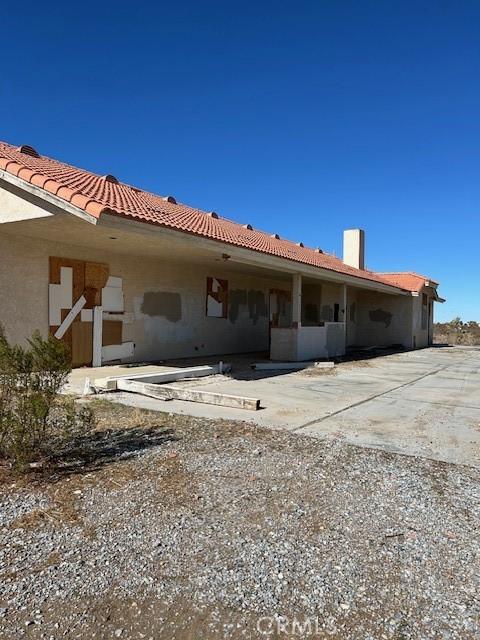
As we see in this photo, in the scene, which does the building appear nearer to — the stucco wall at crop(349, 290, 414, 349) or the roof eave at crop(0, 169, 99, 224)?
the roof eave at crop(0, 169, 99, 224)

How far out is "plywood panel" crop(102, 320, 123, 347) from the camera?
13.0 meters

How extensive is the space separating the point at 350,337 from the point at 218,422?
21.3m

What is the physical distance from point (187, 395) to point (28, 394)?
385cm

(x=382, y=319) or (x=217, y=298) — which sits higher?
(x=217, y=298)

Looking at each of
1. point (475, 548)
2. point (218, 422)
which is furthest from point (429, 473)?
point (218, 422)

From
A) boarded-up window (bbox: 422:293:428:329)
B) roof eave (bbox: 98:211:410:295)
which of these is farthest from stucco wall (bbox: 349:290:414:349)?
roof eave (bbox: 98:211:410:295)

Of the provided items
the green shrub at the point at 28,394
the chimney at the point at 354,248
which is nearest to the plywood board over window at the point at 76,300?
the green shrub at the point at 28,394

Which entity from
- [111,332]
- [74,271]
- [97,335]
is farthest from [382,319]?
[74,271]

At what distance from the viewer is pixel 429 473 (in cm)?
476

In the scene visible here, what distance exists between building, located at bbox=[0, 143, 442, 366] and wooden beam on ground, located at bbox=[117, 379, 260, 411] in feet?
9.49

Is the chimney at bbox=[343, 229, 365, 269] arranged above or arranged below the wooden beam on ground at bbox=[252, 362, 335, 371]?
above

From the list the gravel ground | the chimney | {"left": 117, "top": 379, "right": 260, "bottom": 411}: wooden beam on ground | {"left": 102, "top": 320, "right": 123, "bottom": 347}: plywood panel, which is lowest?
the gravel ground

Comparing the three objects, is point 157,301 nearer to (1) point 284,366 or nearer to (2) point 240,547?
(1) point 284,366

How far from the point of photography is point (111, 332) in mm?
13195
